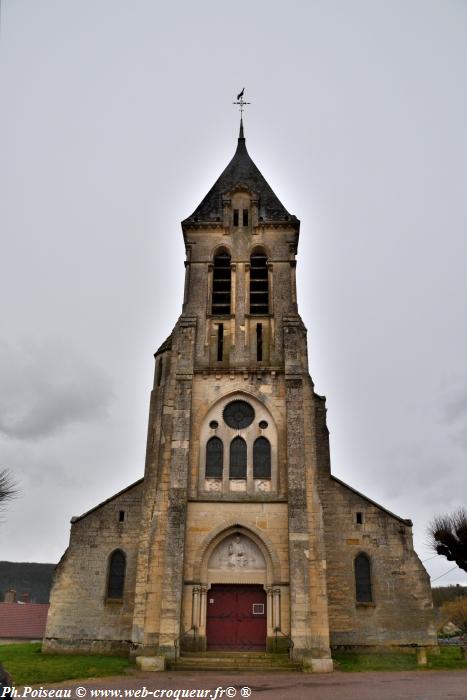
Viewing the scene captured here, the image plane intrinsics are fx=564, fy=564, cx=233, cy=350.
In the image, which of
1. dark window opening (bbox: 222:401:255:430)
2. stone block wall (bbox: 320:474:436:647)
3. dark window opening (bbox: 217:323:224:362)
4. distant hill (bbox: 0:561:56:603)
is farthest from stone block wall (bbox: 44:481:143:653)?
distant hill (bbox: 0:561:56:603)

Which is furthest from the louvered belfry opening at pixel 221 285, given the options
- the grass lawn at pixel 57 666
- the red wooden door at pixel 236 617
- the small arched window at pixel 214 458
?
the grass lawn at pixel 57 666

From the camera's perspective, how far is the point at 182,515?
66.5 feet

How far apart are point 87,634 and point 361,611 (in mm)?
10707

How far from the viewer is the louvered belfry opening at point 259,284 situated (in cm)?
2578

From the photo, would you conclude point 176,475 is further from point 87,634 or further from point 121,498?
point 87,634

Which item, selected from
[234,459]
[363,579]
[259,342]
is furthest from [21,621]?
[259,342]

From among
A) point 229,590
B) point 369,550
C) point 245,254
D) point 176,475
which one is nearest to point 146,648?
point 229,590

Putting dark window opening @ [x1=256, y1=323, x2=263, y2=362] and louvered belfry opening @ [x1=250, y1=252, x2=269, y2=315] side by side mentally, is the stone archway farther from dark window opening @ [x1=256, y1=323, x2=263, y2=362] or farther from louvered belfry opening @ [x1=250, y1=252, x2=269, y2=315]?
louvered belfry opening @ [x1=250, y1=252, x2=269, y2=315]

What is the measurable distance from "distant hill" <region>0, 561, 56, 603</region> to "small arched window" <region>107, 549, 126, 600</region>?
113 ft

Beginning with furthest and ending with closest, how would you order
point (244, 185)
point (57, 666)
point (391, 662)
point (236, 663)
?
point (244, 185) → point (391, 662) → point (236, 663) → point (57, 666)

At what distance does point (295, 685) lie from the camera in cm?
1488

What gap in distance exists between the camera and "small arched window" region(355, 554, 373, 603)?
884 inches

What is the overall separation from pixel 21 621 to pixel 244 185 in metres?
32.9

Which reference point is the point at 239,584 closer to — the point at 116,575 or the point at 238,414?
the point at 116,575
